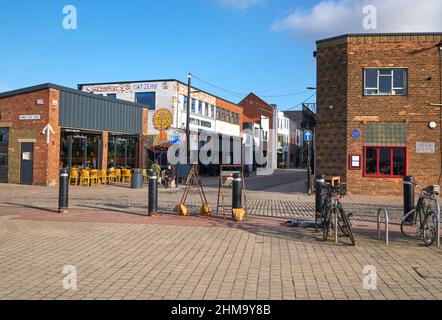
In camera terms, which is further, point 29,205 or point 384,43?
point 384,43

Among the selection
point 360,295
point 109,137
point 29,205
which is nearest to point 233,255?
point 360,295

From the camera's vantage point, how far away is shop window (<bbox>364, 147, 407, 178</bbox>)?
20.6 metres

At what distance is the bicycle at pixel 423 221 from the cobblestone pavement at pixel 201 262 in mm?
317

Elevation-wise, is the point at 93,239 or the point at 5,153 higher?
the point at 5,153

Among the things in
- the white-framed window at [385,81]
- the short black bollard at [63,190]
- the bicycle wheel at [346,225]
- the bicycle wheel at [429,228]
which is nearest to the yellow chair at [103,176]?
the short black bollard at [63,190]

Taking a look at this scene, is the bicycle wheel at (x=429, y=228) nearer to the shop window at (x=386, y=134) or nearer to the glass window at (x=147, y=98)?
the shop window at (x=386, y=134)

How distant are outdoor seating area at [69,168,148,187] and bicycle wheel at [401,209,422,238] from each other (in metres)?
18.2

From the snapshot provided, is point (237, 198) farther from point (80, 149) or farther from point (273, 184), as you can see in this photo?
point (273, 184)

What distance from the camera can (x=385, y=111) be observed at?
20.7 metres

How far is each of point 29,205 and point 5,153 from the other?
40.6 ft

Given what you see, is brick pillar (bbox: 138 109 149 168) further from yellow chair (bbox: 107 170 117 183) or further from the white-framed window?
the white-framed window

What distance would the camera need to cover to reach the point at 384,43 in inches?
816

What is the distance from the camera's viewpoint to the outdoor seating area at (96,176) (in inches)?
965
